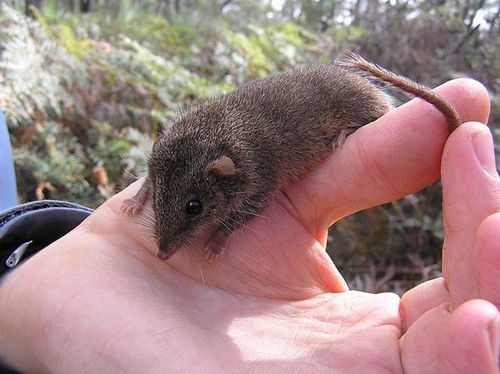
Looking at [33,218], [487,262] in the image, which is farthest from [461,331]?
[33,218]

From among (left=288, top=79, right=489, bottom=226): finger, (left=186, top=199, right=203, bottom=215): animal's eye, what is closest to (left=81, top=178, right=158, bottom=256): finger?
(left=186, top=199, right=203, bottom=215): animal's eye

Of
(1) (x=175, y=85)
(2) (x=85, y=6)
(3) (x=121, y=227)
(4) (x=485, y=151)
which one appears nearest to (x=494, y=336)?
(4) (x=485, y=151)

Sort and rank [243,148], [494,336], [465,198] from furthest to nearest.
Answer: [243,148] < [465,198] < [494,336]

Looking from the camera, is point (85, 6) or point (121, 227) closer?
point (121, 227)

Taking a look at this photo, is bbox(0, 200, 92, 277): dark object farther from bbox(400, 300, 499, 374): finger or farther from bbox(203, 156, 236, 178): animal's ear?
bbox(400, 300, 499, 374): finger

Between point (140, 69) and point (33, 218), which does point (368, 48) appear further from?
point (33, 218)

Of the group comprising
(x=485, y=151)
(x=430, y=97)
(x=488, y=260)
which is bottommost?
(x=488, y=260)

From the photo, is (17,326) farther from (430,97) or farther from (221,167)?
(430,97)
